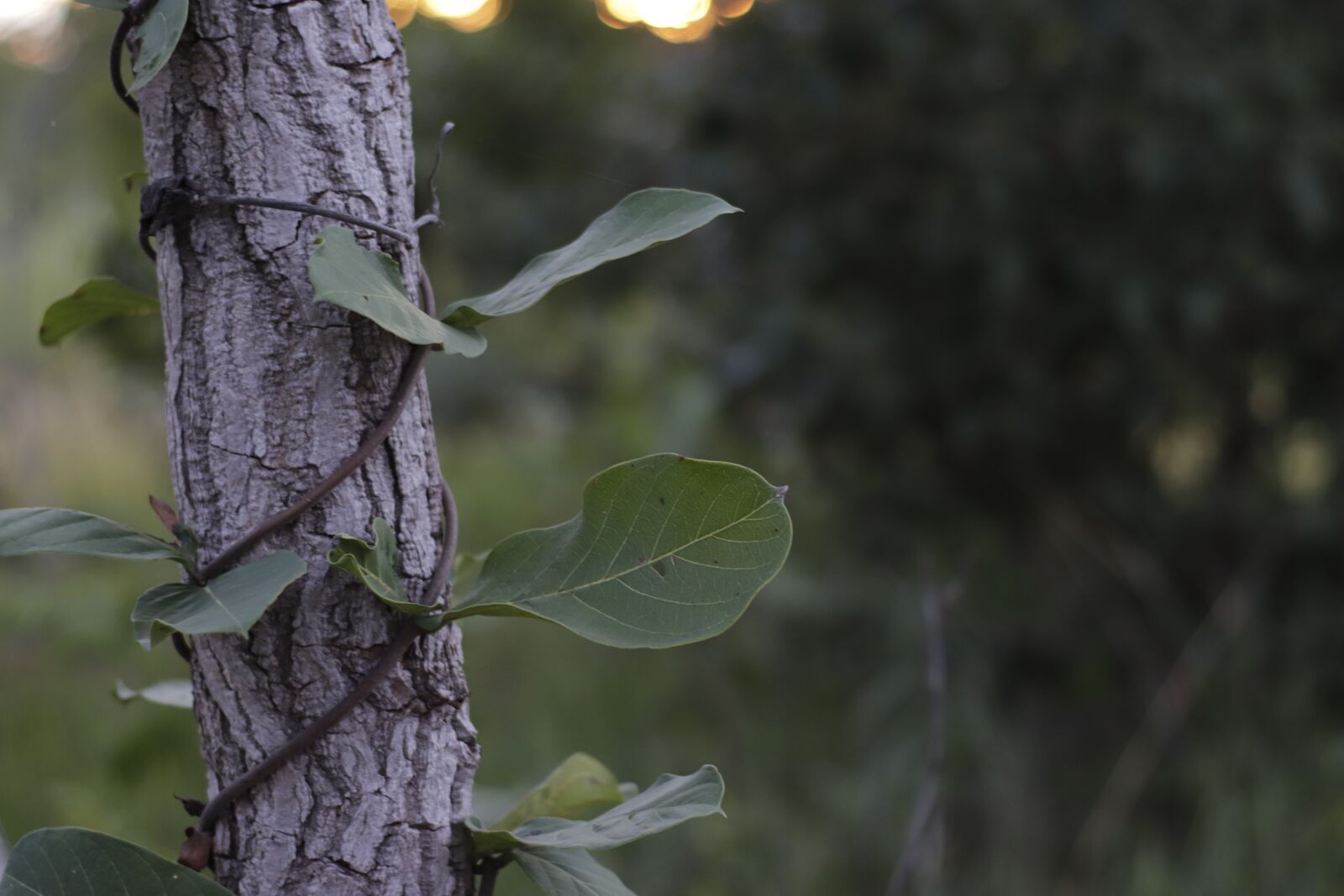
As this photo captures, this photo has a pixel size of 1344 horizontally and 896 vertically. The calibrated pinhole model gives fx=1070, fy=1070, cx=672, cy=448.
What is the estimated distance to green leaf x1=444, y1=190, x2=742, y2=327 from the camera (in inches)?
17.2

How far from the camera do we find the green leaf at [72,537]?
394 millimetres

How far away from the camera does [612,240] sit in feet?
1.49

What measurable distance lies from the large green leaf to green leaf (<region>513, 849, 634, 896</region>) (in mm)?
351

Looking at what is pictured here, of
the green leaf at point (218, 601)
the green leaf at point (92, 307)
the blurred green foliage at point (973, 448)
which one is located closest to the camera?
the green leaf at point (218, 601)

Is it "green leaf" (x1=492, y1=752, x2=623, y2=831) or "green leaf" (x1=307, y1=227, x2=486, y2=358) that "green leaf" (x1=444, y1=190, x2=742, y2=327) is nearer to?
"green leaf" (x1=307, y1=227, x2=486, y2=358)

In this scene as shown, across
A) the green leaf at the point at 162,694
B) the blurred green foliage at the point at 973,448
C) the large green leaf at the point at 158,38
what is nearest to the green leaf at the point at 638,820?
the green leaf at the point at 162,694

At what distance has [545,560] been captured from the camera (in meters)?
0.45

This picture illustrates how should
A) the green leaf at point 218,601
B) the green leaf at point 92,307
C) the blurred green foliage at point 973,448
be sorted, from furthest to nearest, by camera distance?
1. the blurred green foliage at point 973,448
2. the green leaf at point 92,307
3. the green leaf at point 218,601

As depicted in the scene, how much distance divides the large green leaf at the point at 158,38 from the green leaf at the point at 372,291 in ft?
0.28

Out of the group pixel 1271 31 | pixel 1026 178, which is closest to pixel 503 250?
pixel 1026 178

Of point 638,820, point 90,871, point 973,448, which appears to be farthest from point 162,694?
point 973,448

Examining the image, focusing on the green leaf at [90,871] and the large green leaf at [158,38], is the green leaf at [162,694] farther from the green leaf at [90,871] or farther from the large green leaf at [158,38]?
the large green leaf at [158,38]

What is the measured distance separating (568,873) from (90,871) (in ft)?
0.62

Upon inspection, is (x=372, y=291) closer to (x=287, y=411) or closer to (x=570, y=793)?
(x=287, y=411)
